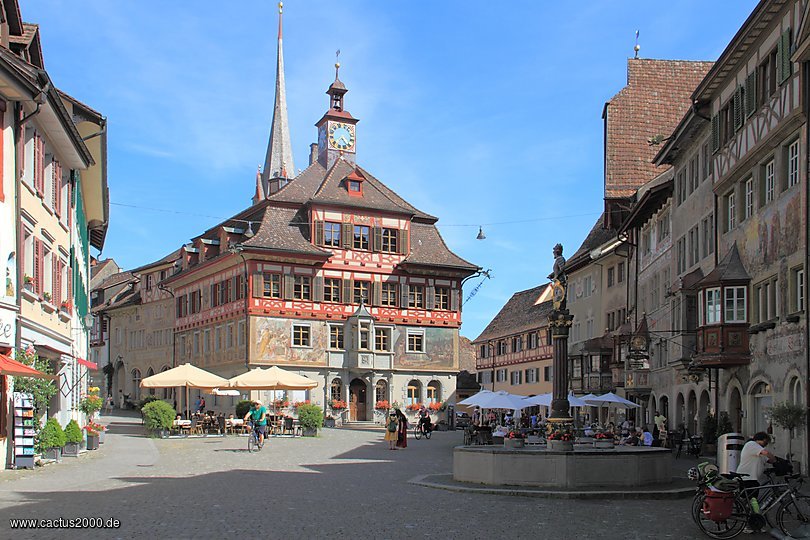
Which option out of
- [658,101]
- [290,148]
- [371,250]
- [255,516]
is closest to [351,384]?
[371,250]

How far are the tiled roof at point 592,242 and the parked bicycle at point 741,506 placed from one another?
44077 mm

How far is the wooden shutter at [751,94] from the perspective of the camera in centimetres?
2847

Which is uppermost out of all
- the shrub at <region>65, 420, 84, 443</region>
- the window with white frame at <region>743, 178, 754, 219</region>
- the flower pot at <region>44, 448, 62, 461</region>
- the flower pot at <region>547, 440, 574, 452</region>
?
the window with white frame at <region>743, 178, 754, 219</region>

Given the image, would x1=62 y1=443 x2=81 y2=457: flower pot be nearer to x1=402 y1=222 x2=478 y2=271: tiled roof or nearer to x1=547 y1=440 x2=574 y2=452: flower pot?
x1=547 y1=440 x2=574 y2=452: flower pot

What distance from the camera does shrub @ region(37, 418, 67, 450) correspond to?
76.9 feet

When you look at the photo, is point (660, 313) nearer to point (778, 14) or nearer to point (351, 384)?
point (778, 14)

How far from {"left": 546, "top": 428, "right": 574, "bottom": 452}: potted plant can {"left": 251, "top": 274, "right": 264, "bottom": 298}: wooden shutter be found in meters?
39.0

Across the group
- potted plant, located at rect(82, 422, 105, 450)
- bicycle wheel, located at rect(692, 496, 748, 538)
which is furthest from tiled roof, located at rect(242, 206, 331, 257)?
bicycle wheel, located at rect(692, 496, 748, 538)

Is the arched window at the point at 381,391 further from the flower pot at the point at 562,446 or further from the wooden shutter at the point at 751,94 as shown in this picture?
the flower pot at the point at 562,446

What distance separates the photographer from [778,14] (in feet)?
86.6

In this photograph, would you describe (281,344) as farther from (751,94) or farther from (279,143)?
(279,143)

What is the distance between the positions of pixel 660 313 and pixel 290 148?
76.3m

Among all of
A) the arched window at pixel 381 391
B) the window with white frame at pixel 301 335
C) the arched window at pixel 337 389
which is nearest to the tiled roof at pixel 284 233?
the window with white frame at pixel 301 335

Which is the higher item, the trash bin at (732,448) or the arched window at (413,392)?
the trash bin at (732,448)
